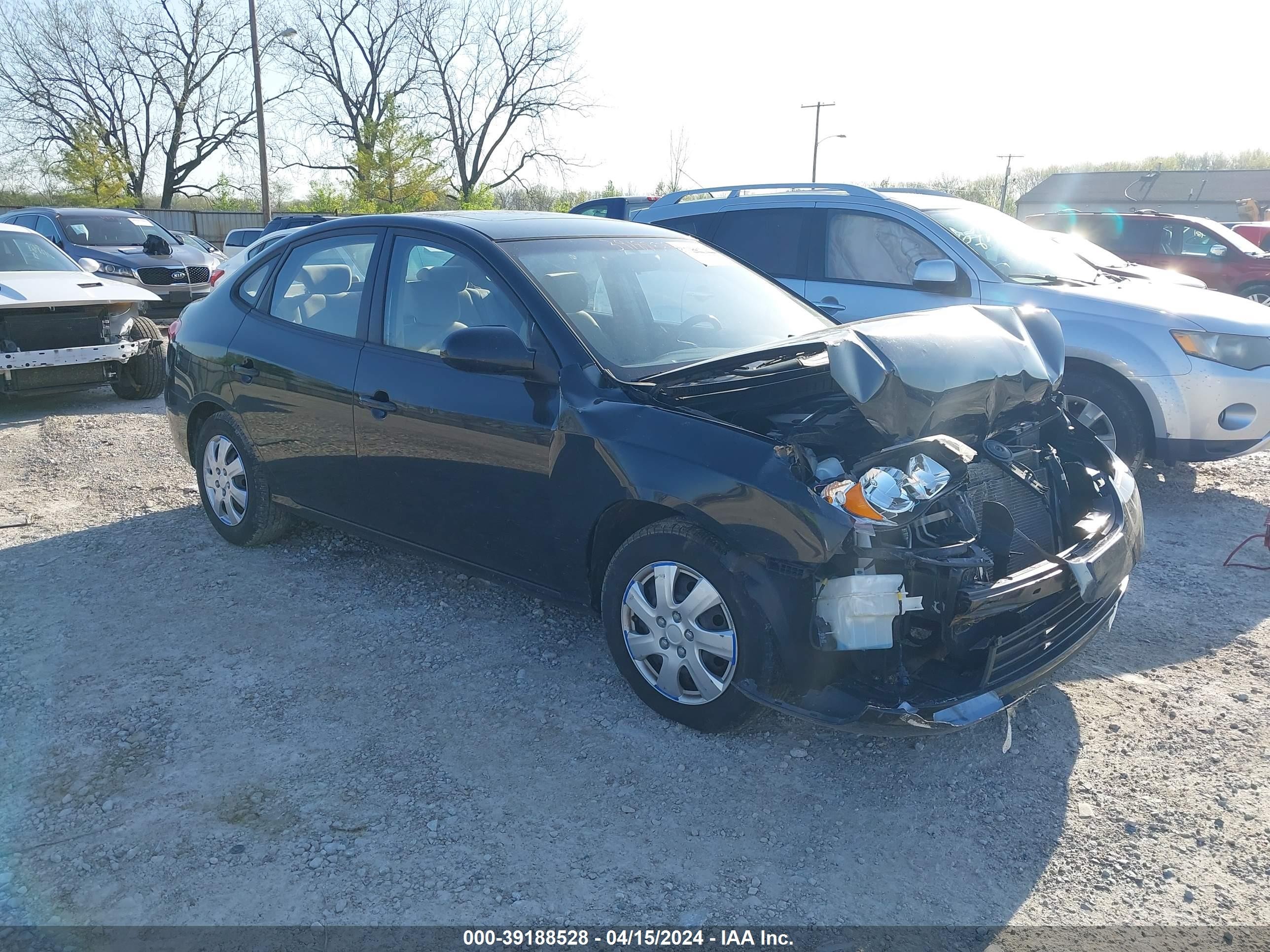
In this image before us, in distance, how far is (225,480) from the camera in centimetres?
518

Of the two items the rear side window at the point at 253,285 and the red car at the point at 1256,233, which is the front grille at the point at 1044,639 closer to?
the rear side window at the point at 253,285

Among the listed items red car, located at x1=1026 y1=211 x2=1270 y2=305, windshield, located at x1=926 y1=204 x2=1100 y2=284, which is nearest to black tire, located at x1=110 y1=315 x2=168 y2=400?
windshield, located at x1=926 y1=204 x2=1100 y2=284

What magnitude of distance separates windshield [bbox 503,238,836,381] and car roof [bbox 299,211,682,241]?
77mm

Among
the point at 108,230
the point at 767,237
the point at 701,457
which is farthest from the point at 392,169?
the point at 701,457

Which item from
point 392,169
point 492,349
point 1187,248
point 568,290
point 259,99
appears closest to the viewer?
point 492,349

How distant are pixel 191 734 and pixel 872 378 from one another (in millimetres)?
2662

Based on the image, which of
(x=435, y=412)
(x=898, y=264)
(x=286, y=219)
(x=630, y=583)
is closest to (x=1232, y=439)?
(x=898, y=264)

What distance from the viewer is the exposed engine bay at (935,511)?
2.88 meters

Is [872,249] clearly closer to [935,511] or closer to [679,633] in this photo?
[935,511]

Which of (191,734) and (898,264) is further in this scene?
(898,264)

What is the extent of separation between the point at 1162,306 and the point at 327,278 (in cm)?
504

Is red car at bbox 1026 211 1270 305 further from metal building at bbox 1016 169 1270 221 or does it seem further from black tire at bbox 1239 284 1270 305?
metal building at bbox 1016 169 1270 221

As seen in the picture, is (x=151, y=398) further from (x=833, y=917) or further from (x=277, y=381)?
(x=833, y=917)

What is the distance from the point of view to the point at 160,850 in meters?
2.77
